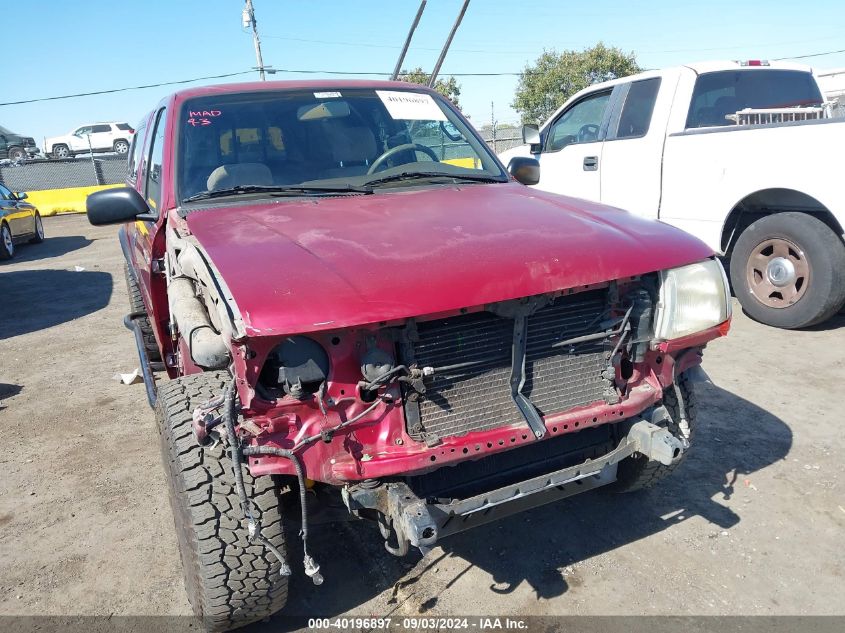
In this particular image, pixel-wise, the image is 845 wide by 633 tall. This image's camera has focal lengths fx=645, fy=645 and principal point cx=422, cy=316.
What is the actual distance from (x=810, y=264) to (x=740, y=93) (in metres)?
1.90

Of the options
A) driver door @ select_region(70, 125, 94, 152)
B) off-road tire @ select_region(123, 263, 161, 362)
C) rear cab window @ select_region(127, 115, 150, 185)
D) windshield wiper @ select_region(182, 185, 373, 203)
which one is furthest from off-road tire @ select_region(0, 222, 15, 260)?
driver door @ select_region(70, 125, 94, 152)

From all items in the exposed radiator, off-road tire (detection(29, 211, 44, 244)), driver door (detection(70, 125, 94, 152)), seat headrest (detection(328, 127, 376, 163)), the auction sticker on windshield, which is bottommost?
off-road tire (detection(29, 211, 44, 244))

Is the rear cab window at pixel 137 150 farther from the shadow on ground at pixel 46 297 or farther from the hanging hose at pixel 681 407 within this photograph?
the hanging hose at pixel 681 407

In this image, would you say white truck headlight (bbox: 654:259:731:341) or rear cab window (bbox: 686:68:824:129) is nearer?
white truck headlight (bbox: 654:259:731:341)

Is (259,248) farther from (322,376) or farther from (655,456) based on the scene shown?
(655,456)

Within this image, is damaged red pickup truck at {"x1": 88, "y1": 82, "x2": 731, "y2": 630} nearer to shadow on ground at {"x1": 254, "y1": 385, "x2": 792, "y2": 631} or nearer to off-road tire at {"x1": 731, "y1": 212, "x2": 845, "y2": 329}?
shadow on ground at {"x1": 254, "y1": 385, "x2": 792, "y2": 631}

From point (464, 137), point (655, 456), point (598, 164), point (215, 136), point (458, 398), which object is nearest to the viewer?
point (458, 398)

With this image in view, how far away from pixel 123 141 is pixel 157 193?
102 feet

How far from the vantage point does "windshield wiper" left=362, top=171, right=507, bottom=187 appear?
3199 mm

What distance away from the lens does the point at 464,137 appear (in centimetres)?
384

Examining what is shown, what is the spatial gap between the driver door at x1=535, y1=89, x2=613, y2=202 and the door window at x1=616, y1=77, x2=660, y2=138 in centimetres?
25

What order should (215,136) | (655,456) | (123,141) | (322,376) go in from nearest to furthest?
(322,376) < (655,456) < (215,136) < (123,141)

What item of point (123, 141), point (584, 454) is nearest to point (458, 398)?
point (584, 454)

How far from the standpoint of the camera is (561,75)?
34.7m
